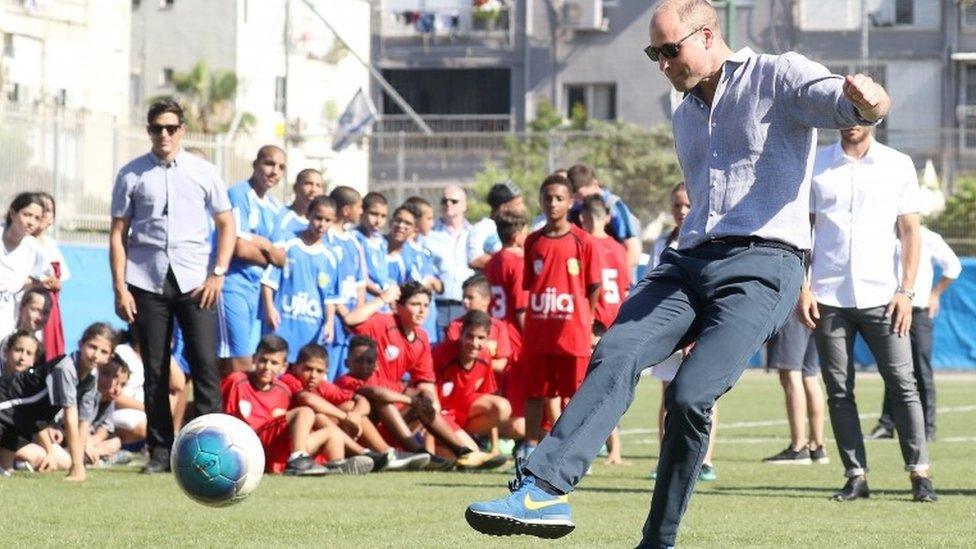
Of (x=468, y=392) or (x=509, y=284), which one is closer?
(x=468, y=392)

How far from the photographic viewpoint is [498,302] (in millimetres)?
14961

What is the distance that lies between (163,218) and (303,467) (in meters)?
1.86

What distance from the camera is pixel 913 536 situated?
27.7 ft

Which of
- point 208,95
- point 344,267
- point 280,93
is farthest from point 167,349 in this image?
point 208,95

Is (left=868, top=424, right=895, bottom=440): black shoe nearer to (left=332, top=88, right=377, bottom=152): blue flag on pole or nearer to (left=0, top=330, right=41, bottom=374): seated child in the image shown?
(left=0, top=330, right=41, bottom=374): seated child

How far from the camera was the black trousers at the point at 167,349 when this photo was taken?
1197 cm

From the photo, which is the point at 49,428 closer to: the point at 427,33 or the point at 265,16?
the point at 427,33

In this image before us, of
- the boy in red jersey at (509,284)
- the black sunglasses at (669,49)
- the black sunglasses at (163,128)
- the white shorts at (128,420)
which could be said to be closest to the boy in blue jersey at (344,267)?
the boy in red jersey at (509,284)

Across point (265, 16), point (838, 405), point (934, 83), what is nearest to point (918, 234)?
point (838, 405)

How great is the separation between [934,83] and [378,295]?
35.4 m

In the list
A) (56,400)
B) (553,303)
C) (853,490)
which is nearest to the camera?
(853,490)

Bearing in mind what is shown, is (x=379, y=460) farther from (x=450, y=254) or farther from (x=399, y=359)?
(x=450, y=254)

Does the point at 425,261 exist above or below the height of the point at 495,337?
above

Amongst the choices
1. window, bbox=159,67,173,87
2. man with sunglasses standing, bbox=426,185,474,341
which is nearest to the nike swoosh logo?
man with sunglasses standing, bbox=426,185,474,341
